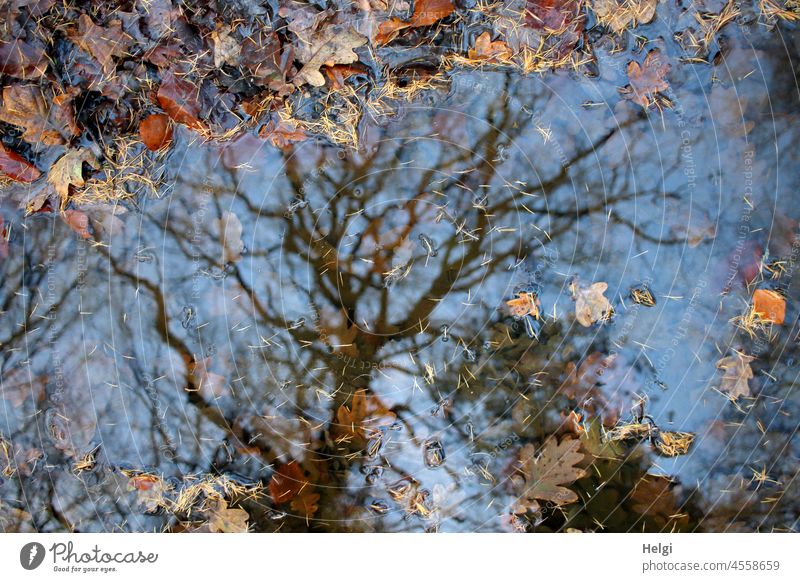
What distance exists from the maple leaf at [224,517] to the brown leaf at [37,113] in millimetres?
1407

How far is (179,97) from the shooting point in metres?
1.93

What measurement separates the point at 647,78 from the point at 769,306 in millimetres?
892

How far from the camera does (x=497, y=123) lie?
75.6 inches

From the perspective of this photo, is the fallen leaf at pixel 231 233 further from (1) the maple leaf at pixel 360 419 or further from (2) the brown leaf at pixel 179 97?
(1) the maple leaf at pixel 360 419

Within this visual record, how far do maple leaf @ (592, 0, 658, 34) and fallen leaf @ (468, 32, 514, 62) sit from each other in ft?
1.07

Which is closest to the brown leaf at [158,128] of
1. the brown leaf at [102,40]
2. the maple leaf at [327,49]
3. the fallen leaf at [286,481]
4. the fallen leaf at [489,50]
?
the brown leaf at [102,40]

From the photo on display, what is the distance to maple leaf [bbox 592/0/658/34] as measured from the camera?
187 cm

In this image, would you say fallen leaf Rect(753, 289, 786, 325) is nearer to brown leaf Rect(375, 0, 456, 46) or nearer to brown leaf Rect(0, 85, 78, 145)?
brown leaf Rect(375, 0, 456, 46)

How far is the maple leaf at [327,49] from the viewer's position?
1883mm

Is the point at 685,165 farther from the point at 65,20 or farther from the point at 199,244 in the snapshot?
the point at 65,20

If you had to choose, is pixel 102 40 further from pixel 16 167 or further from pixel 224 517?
pixel 224 517
